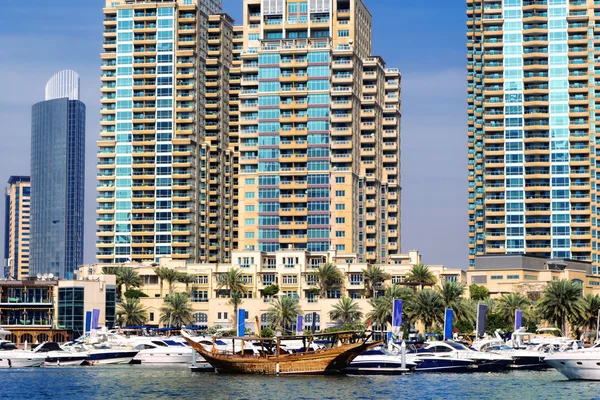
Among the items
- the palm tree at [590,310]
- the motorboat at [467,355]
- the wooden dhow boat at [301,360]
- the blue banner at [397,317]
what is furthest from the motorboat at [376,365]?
the palm tree at [590,310]

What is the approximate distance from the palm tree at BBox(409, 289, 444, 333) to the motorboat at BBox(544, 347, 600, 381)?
70018 mm

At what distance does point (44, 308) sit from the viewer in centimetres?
18950

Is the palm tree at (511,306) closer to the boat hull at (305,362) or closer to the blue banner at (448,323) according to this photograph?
the blue banner at (448,323)

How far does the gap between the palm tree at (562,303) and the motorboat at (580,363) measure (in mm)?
63280

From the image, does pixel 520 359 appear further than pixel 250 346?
No

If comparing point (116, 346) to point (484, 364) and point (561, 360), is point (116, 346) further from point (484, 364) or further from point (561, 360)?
point (561, 360)

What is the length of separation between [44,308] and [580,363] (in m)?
110

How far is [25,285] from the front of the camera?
624 feet

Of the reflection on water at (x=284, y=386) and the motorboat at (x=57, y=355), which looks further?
the motorboat at (x=57, y=355)

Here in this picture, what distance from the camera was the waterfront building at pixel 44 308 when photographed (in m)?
188

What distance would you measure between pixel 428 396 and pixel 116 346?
64.1 metres

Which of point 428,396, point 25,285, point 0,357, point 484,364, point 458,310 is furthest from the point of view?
point 25,285

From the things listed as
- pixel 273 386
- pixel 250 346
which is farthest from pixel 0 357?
pixel 273 386

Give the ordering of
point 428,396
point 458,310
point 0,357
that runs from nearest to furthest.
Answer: point 428,396, point 0,357, point 458,310
